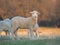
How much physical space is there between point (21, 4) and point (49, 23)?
10.4ft

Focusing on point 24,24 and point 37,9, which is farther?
point 37,9

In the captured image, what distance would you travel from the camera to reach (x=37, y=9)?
2581 centimetres

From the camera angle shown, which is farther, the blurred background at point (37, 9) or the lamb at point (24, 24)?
the blurred background at point (37, 9)

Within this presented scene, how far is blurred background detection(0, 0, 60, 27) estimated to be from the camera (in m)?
25.1

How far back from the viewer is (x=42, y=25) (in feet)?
84.9

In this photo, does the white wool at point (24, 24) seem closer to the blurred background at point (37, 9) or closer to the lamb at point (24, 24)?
the lamb at point (24, 24)

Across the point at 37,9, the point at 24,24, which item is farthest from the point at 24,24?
the point at 37,9

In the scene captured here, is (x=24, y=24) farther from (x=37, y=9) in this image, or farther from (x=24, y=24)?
(x=37, y=9)

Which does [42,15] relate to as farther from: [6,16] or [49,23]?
[6,16]

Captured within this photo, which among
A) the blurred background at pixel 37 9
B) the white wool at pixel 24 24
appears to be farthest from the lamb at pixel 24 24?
the blurred background at pixel 37 9

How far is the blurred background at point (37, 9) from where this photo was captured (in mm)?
25062

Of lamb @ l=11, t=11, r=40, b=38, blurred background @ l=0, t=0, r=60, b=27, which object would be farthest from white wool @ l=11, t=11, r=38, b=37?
blurred background @ l=0, t=0, r=60, b=27

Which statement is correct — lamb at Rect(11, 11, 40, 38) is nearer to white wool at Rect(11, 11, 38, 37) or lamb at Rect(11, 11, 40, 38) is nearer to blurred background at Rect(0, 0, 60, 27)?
white wool at Rect(11, 11, 38, 37)

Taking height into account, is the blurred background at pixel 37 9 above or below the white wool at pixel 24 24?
above
